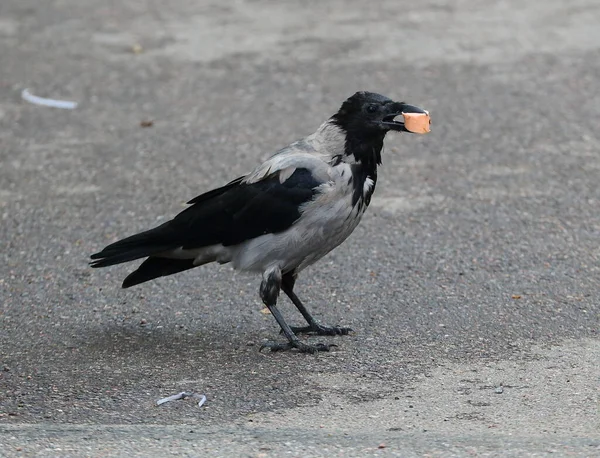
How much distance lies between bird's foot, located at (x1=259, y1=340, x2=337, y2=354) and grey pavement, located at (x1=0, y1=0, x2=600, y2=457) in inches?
1.8

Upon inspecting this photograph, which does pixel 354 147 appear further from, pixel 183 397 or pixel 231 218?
pixel 183 397

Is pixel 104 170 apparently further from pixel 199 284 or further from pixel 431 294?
pixel 431 294

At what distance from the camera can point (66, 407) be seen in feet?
15.2

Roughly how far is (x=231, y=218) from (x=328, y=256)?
1202 millimetres

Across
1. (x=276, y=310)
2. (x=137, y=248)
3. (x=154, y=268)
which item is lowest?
(x=276, y=310)

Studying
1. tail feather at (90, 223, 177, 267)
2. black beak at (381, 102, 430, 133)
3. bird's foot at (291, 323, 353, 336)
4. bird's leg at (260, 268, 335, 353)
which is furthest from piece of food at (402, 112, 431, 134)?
tail feather at (90, 223, 177, 267)

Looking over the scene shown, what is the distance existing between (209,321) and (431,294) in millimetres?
1176

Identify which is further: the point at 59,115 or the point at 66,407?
the point at 59,115

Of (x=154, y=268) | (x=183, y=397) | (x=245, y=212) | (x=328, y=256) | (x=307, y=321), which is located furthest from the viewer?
(x=328, y=256)

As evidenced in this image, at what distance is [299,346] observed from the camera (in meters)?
5.20

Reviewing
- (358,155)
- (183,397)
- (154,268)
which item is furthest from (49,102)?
(183,397)

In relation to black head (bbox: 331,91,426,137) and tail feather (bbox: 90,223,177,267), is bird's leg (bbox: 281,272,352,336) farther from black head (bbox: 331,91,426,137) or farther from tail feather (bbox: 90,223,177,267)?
black head (bbox: 331,91,426,137)

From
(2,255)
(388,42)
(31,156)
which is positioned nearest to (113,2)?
(388,42)

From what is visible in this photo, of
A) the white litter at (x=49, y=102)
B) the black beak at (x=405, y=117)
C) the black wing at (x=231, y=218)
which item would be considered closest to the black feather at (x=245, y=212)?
the black wing at (x=231, y=218)
